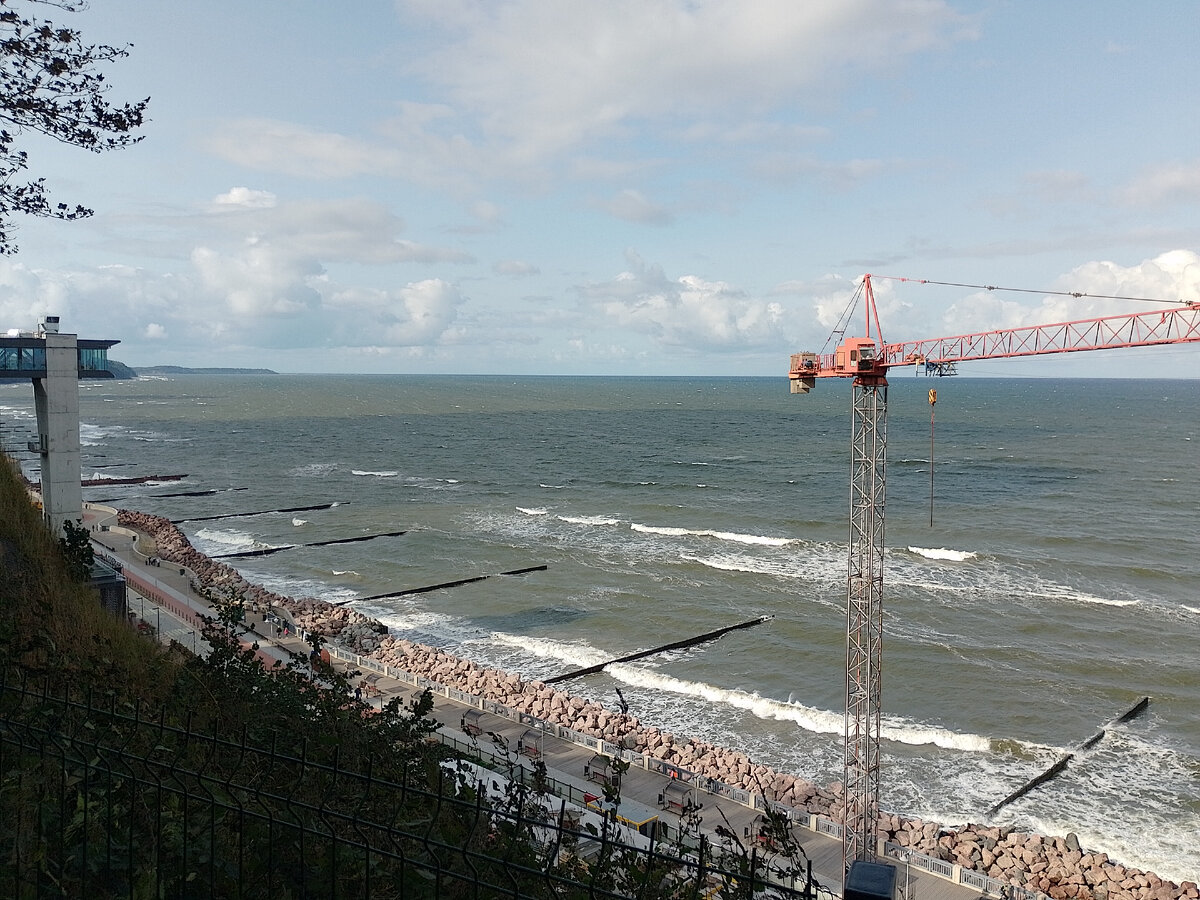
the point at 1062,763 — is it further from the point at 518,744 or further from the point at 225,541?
the point at 225,541

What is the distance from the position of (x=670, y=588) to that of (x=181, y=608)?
20.0m

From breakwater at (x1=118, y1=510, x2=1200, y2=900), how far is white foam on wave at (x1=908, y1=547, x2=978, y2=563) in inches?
959

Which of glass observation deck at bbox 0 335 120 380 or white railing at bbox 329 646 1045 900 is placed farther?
glass observation deck at bbox 0 335 120 380

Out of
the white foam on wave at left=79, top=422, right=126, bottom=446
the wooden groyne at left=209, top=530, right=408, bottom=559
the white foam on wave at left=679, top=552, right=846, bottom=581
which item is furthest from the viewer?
the white foam on wave at left=79, top=422, right=126, bottom=446

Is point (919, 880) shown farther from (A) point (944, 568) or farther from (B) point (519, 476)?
(B) point (519, 476)

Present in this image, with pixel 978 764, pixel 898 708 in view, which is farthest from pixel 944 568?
pixel 978 764

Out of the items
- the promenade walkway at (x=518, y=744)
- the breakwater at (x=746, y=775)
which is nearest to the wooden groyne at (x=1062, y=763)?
the breakwater at (x=746, y=775)

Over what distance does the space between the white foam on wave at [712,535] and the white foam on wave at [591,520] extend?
160cm

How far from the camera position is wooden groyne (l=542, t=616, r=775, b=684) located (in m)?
28.3

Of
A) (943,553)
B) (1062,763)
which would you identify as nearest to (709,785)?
(1062,763)

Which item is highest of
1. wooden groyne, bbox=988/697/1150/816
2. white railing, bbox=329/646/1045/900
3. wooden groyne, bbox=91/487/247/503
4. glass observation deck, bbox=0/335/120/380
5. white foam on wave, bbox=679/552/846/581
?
glass observation deck, bbox=0/335/120/380

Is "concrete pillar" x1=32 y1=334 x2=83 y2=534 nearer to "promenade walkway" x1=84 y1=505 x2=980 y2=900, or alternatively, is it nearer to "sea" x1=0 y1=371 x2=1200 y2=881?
"promenade walkway" x1=84 y1=505 x2=980 y2=900

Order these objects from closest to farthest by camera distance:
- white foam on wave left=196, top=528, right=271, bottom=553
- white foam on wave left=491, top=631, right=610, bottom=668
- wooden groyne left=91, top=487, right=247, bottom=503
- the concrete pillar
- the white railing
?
1. the white railing
2. the concrete pillar
3. white foam on wave left=491, top=631, right=610, bottom=668
4. white foam on wave left=196, top=528, right=271, bottom=553
5. wooden groyne left=91, top=487, right=247, bottom=503

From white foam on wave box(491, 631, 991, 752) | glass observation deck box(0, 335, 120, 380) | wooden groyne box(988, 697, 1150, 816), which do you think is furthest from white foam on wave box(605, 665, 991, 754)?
glass observation deck box(0, 335, 120, 380)
